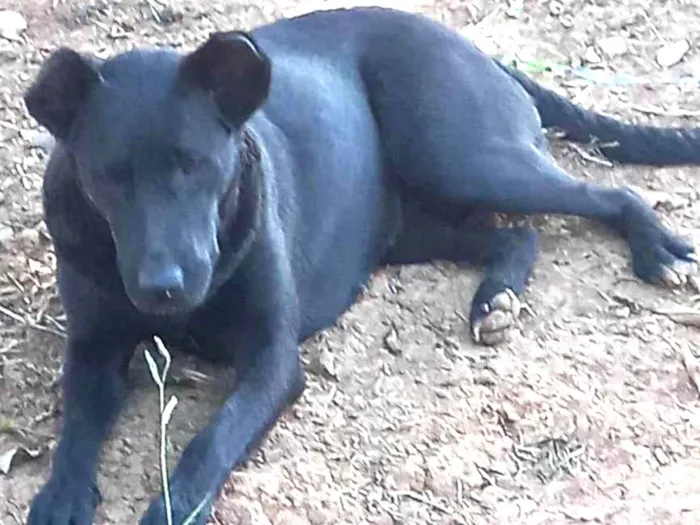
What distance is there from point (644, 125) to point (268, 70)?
150cm

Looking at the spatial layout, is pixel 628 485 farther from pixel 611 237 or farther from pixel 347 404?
pixel 611 237

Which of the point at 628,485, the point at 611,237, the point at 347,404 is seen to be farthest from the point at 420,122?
the point at 628,485

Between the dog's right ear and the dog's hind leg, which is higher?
the dog's right ear

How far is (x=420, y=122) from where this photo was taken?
400cm

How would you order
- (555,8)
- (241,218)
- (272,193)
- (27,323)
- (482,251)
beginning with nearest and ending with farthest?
1. (241,218)
2. (272,193)
3. (27,323)
4. (482,251)
5. (555,8)

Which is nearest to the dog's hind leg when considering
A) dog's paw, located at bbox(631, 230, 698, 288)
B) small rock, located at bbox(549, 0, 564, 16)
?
dog's paw, located at bbox(631, 230, 698, 288)

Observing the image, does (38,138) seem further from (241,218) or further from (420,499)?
(420,499)

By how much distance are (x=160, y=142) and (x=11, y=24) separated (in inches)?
78.4

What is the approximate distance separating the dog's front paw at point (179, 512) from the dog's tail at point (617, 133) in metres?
1.64

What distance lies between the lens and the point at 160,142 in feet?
9.87

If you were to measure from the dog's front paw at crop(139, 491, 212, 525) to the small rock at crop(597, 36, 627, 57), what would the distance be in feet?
7.41

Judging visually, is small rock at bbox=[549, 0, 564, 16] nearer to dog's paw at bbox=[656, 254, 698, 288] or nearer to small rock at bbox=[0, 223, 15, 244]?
dog's paw at bbox=[656, 254, 698, 288]

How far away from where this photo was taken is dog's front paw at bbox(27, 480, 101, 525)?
125 inches

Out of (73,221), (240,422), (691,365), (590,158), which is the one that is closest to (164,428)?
(240,422)
